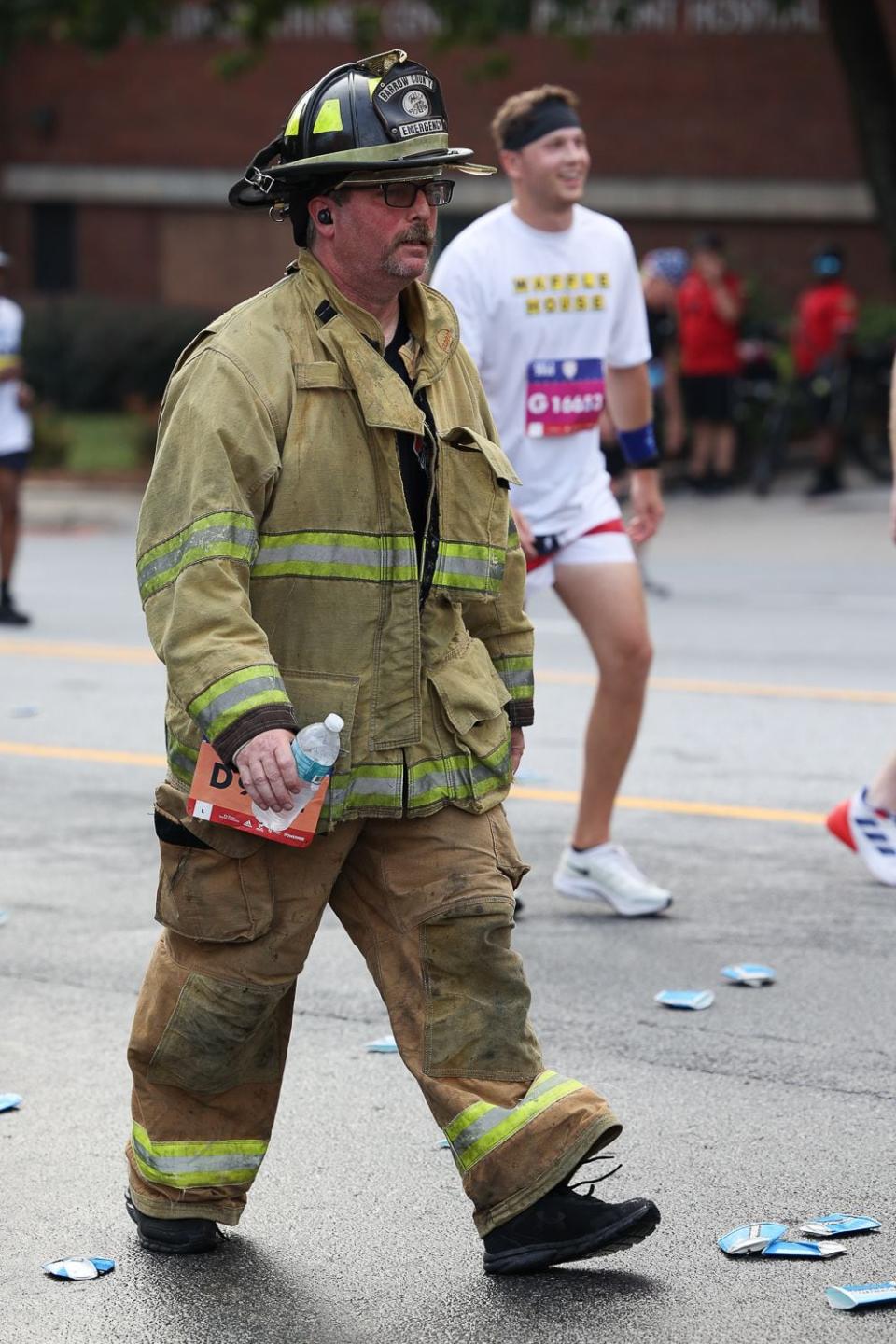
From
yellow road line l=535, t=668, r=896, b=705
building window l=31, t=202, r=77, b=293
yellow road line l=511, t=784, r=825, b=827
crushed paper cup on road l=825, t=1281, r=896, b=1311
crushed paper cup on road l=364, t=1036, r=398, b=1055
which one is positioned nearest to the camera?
crushed paper cup on road l=825, t=1281, r=896, b=1311

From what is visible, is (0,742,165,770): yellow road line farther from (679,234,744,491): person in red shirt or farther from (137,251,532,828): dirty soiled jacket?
(679,234,744,491): person in red shirt

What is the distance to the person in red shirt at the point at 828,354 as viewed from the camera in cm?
1773

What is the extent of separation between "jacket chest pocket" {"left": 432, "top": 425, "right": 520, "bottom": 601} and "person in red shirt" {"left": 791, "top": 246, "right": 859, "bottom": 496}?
1410 cm

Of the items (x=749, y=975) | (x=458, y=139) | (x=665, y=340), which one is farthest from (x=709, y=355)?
(x=749, y=975)

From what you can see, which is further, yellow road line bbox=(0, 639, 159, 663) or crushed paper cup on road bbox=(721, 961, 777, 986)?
yellow road line bbox=(0, 639, 159, 663)

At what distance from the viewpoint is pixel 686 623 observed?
11.9m

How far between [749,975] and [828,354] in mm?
13205

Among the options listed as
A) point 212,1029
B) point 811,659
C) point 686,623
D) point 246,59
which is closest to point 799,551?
point 686,623

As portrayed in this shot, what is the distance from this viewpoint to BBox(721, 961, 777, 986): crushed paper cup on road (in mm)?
5547

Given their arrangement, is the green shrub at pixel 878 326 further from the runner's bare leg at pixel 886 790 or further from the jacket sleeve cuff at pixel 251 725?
the jacket sleeve cuff at pixel 251 725

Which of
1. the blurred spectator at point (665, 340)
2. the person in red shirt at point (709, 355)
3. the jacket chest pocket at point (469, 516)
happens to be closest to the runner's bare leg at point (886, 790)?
the jacket chest pocket at point (469, 516)

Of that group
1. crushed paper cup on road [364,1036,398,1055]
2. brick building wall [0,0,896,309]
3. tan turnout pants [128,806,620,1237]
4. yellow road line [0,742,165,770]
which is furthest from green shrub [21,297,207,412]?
tan turnout pants [128,806,620,1237]

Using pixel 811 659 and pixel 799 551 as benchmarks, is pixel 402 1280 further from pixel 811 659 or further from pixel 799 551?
pixel 799 551

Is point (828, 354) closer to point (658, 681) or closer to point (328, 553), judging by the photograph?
point (658, 681)
